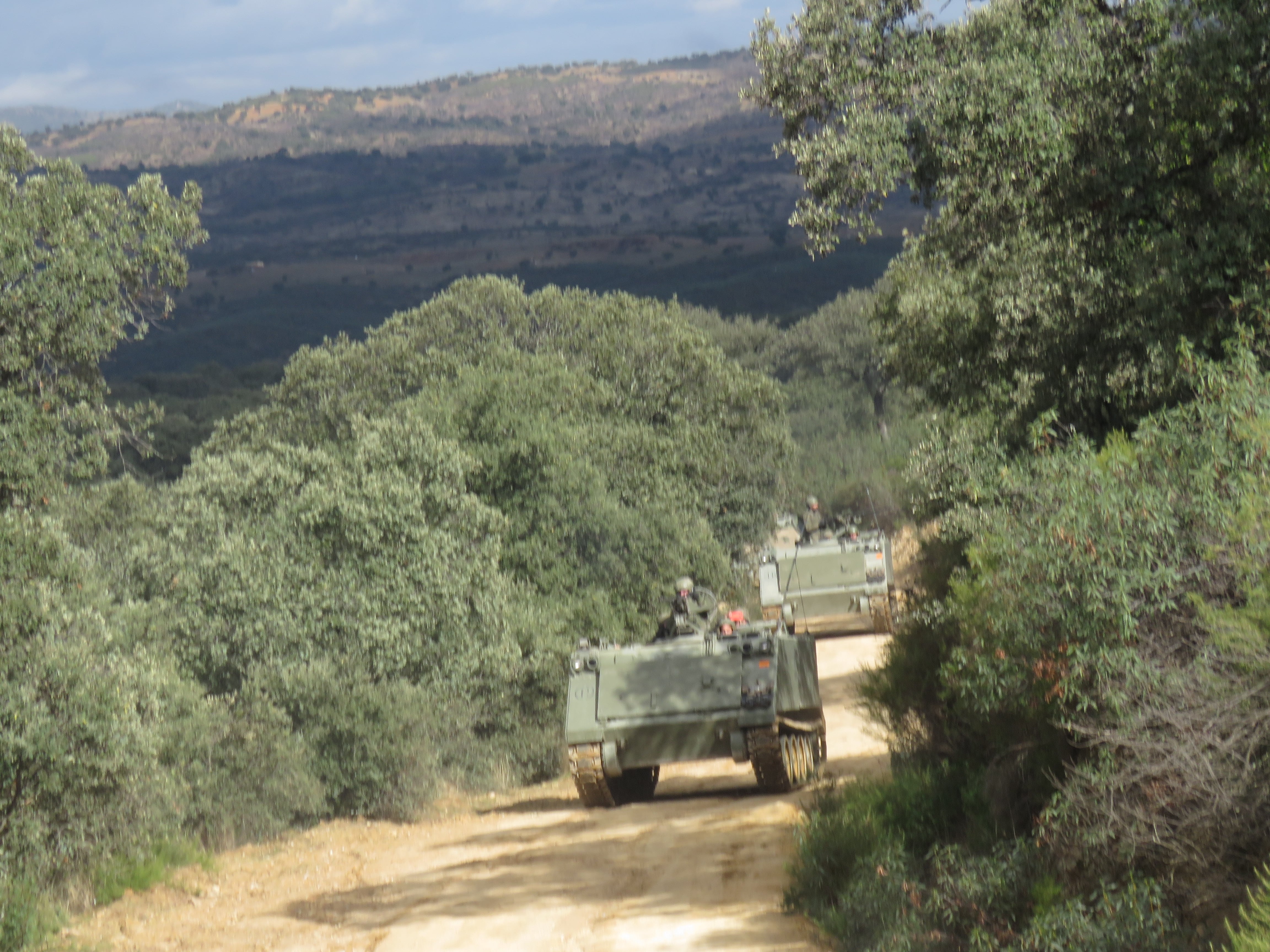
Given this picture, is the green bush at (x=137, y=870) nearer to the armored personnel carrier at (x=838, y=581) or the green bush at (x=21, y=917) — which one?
the green bush at (x=21, y=917)

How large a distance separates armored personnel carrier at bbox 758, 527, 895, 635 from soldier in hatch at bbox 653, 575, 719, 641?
31.1 feet

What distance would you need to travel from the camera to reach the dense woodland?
6547 millimetres

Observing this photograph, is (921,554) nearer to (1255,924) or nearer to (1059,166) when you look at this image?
(1059,166)

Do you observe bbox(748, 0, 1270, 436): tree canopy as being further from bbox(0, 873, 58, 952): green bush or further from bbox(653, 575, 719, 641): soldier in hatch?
bbox(0, 873, 58, 952): green bush

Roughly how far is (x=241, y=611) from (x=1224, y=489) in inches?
612

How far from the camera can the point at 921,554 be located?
2681 cm

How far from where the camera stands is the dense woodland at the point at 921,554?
655cm

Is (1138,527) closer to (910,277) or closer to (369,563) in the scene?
(910,277)

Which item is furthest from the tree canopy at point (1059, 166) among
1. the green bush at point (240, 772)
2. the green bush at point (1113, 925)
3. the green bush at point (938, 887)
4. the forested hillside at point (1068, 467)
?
the green bush at point (240, 772)

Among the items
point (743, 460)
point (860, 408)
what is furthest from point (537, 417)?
point (860, 408)

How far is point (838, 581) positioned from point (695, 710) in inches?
515

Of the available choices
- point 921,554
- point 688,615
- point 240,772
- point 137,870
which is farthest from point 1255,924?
point 921,554

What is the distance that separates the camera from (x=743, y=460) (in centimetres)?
3722

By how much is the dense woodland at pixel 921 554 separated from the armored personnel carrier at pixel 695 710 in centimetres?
219
